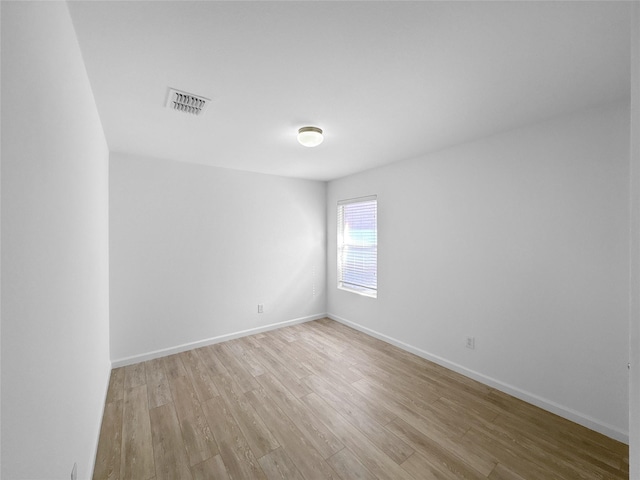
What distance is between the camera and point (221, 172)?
12.5 ft

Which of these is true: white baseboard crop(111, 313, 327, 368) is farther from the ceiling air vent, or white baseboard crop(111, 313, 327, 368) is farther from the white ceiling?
the ceiling air vent

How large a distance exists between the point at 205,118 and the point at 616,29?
104 inches

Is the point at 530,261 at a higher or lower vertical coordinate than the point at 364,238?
lower

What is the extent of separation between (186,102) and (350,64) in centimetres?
126

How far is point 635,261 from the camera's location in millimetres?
618

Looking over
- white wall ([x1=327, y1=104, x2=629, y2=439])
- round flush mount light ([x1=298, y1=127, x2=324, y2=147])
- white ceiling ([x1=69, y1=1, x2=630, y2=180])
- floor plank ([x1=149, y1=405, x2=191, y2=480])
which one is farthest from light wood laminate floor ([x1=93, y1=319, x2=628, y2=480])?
white ceiling ([x1=69, y1=1, x2=630, y2=180])

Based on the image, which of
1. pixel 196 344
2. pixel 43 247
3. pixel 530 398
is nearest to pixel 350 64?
pixel 43 247

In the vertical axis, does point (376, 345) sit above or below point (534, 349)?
below

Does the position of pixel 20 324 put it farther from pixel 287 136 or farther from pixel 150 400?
pixel 287 136

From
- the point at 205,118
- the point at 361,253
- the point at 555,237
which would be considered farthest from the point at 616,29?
the point at 361,253

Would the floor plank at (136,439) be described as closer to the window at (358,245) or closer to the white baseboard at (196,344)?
the white baseboard at (196,344)

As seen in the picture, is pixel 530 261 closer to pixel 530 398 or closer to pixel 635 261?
pixel 530 398

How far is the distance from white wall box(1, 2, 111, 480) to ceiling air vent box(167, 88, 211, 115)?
491mm

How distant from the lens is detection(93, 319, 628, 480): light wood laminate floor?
5.76 feet
